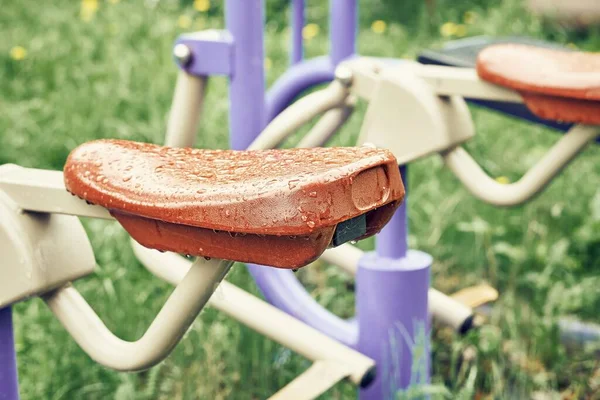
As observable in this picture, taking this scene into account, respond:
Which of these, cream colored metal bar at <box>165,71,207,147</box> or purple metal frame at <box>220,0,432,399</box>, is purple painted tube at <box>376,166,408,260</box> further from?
cream colored metal bar at <box>165,71,207,147</box>

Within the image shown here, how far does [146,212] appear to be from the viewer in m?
0.96

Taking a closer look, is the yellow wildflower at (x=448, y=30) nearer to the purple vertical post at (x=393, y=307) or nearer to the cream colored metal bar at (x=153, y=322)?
the purple vertical post at (x=393, y=307)

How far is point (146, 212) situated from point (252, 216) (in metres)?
0.14

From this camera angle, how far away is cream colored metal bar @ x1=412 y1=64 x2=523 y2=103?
1565 millimetres

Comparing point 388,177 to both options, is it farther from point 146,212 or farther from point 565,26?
point 565,26

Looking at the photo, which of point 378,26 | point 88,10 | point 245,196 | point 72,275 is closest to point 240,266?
point 72,275

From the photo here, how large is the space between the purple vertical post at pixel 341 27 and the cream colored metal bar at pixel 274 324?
0.64m

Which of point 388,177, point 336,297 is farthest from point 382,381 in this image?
point 388,177

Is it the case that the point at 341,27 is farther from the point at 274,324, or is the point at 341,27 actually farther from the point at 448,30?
the point at 448,30

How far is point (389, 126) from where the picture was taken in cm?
160

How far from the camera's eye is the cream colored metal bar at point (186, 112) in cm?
164

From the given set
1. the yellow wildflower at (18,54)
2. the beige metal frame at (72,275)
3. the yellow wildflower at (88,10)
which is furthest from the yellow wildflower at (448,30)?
the beige metal frame at (72,275)

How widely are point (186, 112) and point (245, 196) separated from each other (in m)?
0.79

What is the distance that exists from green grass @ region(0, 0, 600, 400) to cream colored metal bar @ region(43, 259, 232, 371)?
1.72 feet
